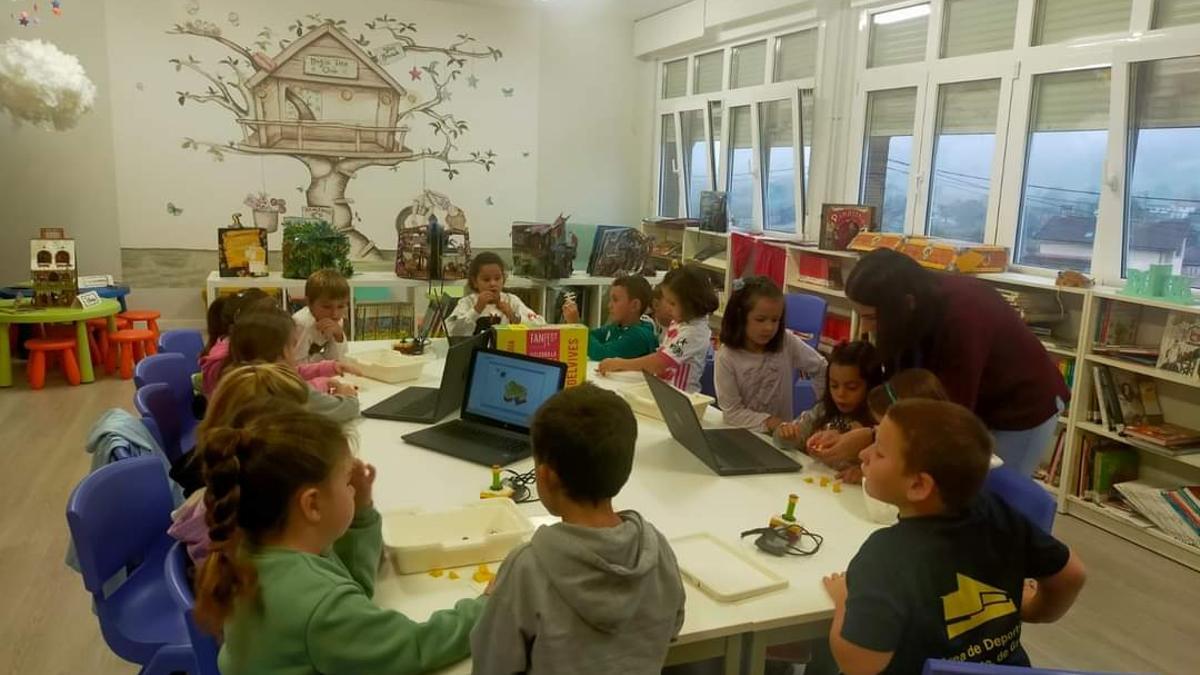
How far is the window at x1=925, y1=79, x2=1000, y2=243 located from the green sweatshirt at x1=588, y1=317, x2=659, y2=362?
2.22 m

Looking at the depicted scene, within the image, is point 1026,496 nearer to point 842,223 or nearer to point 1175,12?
point 1175,12

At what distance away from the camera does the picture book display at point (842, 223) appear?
504cm

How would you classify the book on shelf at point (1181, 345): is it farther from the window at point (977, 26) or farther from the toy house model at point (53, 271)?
the toy house model at point (53, 271)

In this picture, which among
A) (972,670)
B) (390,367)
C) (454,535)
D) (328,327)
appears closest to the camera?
(972,670)

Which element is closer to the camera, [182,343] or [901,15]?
[182,343]

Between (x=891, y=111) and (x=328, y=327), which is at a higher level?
(x=891, y=111)

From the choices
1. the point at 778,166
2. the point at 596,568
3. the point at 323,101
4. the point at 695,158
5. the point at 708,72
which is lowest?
the point at 596,568

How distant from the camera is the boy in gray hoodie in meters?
1.27

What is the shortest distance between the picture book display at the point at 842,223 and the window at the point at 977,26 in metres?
0.98

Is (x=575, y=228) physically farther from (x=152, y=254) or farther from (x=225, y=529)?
(x=225, y=529)

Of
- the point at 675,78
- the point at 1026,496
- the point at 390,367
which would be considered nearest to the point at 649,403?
the point at 390,367

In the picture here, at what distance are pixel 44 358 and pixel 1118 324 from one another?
6.22 metres

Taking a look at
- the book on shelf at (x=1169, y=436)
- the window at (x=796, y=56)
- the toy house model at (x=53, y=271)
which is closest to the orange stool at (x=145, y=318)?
the toy house model at (x=53, y=271)

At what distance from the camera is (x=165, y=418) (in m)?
2.81
